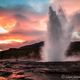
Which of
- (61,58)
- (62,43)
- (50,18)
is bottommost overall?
(61,58)

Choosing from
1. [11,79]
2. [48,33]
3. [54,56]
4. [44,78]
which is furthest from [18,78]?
[48,33]

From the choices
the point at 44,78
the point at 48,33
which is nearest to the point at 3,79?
the point at 44,78

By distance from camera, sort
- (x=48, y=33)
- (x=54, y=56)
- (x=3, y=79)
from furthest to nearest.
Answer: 1. (x=48, y=33)
2. (x=54, y=56)
3. (x=3, y=79)

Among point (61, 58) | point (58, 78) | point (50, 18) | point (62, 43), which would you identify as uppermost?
Answer: point (50, 18)

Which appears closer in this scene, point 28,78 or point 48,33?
point 28,78

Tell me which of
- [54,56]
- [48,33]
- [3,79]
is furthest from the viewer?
[48,33]

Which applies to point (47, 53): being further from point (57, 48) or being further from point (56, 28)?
point (56, 28)

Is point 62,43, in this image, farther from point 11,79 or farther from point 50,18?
point 11,79

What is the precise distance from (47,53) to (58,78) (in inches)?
2994

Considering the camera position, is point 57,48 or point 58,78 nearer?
point 58,78

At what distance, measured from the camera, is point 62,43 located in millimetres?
149125

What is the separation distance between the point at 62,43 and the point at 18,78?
87.7 m

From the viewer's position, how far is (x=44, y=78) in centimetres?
6191

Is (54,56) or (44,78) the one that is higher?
(54,56)
